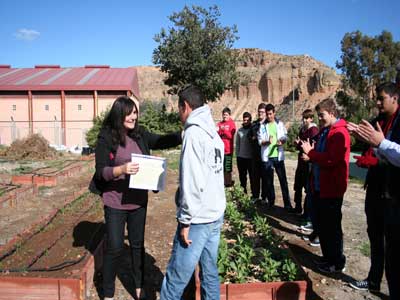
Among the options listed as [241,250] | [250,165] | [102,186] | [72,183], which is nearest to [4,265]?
[102,186]

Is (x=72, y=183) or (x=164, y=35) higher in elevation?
A: (x=164, y=35)

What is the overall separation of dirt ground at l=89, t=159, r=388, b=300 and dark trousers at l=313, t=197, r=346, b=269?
209 mm

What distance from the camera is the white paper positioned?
2963 mm

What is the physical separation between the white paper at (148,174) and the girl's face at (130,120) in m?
0.35

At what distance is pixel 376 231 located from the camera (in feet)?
11.6

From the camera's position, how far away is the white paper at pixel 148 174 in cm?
296

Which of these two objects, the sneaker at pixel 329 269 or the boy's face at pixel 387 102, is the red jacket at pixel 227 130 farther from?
the boy's face at pixel 387 102

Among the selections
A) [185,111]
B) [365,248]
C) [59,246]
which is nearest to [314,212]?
[365,248]

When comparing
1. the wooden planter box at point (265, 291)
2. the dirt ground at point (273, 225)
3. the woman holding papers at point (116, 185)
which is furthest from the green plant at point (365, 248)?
the woman holding papers at point (116, 185)

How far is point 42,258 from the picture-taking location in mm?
3984

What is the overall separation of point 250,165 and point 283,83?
63432mm

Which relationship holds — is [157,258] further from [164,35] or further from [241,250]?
[164,35]

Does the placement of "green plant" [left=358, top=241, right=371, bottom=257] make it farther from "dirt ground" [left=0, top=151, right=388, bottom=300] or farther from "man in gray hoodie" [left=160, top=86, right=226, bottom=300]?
"man in gray hoodie" [left=160, top=86, right=226, bottom=300]

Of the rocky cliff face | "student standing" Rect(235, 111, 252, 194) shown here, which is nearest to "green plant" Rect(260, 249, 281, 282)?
"student standing" Rect(235, 111, 252, 194)
